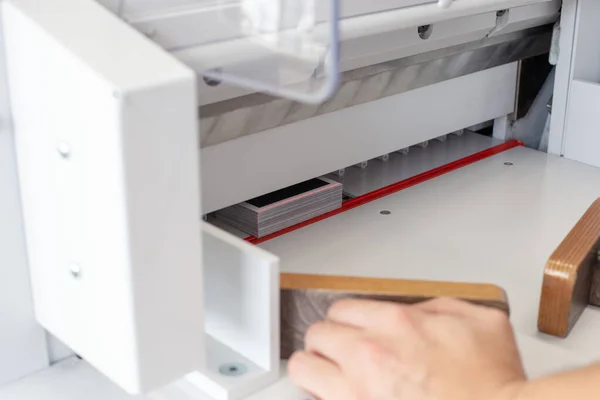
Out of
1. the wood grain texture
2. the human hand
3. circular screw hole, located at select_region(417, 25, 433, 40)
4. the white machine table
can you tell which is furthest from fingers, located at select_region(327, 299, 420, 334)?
circular screw hole, located at select_region(417, 25, 433, 40)

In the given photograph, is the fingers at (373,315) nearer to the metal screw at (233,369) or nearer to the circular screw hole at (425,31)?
the metal screw at (233,369)

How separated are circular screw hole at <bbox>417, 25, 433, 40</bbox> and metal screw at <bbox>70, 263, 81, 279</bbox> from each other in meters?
0.68

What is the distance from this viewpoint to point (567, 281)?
2.64 feet

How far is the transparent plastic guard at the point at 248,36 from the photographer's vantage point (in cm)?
69

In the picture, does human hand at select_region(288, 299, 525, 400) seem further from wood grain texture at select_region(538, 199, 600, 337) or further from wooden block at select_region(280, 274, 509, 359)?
wood grain texture at select_region(538, 199, 600, 337)

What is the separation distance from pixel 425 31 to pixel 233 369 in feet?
2.07

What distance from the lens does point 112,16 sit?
0.64m

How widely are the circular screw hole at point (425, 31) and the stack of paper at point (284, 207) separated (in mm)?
252

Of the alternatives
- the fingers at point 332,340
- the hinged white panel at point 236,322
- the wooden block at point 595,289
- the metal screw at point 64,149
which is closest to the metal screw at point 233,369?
the hinged white panel at point 236,322

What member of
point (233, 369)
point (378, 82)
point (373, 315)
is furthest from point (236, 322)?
point (378, 82)

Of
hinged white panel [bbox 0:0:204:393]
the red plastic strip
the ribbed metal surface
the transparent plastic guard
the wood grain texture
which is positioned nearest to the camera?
hinged white panel [bbox 0:0:204:393]

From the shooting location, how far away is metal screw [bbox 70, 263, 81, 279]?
648 millimetres

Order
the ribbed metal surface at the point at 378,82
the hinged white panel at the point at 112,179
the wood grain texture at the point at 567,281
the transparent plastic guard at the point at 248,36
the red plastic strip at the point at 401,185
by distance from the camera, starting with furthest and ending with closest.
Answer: the red plastic strip at the point at 401,185 < the ribbed metal surface at the point at 378,82 < the wood grain texture at the point at 567,281 < the transparent plastic guard at the point at 248,36 < the hinged white panel at the point at 112,179

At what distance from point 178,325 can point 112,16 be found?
0.84 feet
